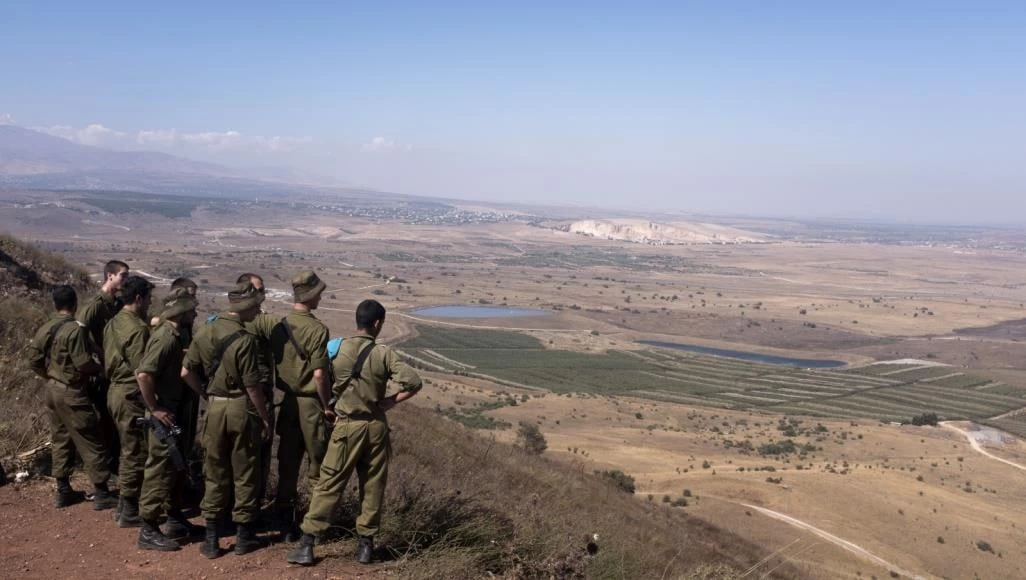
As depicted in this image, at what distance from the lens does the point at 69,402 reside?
609 cm

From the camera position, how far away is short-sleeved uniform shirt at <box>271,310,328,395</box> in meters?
5.46

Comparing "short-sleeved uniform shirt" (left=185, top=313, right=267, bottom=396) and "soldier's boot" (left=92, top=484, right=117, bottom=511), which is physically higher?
"short-sleeved uniform shirt" (left=185, top=313, right=267, bottom=396)

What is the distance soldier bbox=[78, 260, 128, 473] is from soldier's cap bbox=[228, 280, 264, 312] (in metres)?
1.47

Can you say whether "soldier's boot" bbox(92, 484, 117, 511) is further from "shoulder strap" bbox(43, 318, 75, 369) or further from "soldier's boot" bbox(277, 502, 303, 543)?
"soldier's boot" bbox(277, 502, 303, 543)

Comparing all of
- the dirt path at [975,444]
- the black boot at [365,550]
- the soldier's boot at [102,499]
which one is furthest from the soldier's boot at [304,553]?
the dirt path at [975,444]

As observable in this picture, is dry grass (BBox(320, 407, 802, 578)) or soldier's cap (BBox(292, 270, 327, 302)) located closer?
dry grass (BBox(320, 407, 802, 578))

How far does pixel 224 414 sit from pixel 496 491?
5.09 m

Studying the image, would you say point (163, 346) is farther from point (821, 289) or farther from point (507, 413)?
point (821, 289)

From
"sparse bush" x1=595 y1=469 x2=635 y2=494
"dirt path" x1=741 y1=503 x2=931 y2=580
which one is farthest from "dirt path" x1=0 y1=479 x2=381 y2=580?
"dirt path" x1=741 y1=503 x2=931 y2=580

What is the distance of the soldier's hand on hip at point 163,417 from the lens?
18.0 ft

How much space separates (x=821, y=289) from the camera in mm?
116438

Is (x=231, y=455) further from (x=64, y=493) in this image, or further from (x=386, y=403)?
(x=64, y=493)

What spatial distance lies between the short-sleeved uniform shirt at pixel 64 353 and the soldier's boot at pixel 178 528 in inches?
60.4

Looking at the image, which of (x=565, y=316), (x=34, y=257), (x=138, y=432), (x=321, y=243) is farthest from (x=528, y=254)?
(x=138, y=432)
